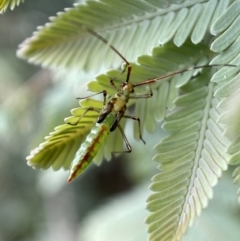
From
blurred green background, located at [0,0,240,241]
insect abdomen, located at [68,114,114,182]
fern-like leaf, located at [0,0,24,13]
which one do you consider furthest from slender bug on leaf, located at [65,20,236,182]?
blurred green background, located at [0,0,240,241]

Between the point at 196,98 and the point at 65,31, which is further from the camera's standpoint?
the point at 65,31

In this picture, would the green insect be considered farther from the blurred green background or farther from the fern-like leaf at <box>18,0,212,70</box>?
the blurred green background

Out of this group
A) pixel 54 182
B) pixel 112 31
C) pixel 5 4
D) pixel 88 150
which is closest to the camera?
pixel 5 4

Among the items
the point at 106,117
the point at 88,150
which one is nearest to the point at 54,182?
the point at 106,117

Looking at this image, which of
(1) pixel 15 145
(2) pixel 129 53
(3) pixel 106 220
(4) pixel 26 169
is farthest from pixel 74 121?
(4) pixel 26 169

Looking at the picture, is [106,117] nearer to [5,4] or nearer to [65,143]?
[65,143]

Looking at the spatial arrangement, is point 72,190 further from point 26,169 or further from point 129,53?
point 129,53
